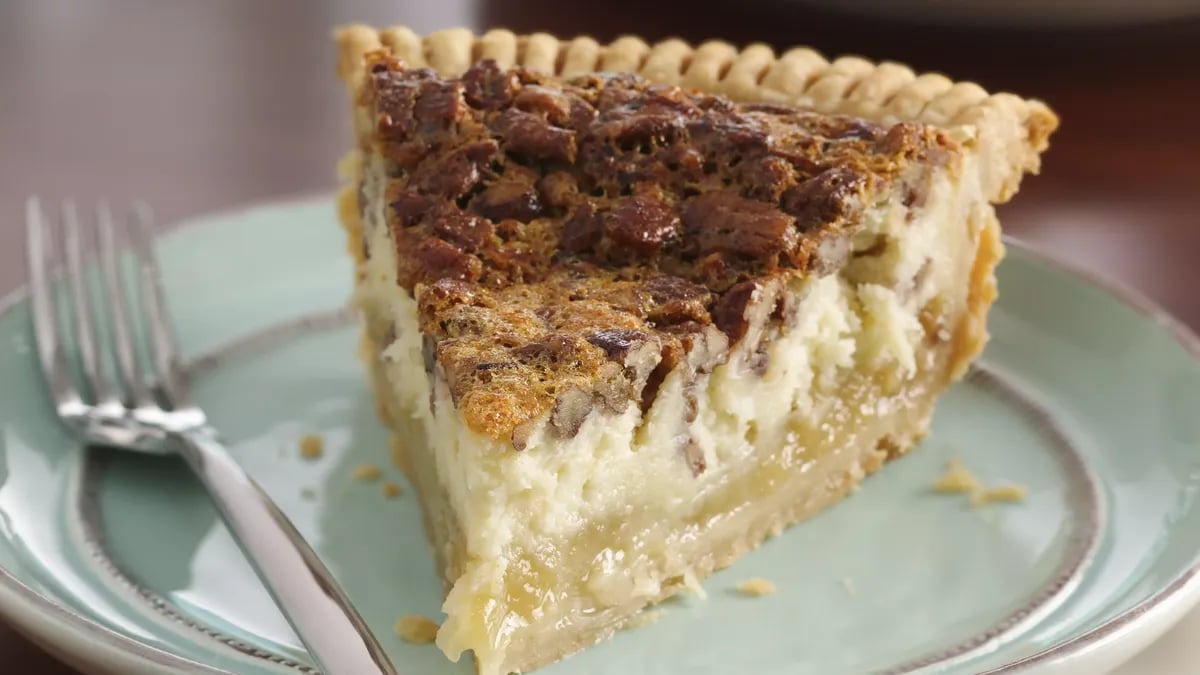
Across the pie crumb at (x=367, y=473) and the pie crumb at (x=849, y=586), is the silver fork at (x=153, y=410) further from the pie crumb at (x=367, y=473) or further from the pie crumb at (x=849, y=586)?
the pie crumb at (x=849, y=586)

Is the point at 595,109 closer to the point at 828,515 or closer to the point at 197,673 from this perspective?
the point at 828,515

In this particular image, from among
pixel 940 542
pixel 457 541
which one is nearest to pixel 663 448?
pixel 457 541

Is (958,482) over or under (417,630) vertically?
over

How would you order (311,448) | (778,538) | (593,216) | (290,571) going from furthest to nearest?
(311,448), (778,538), (593,216), (290,571)

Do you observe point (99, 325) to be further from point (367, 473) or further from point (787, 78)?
point (787, 78)

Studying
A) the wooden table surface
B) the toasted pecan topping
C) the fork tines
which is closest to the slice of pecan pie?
the toasted pecan topping

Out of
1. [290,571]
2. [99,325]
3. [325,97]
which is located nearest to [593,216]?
[290,571]
